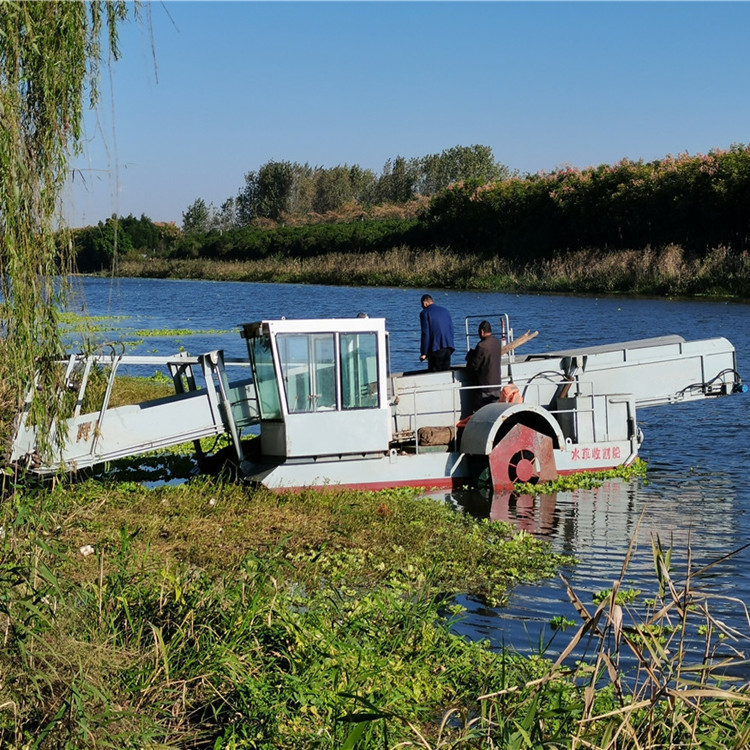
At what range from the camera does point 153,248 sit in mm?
126875

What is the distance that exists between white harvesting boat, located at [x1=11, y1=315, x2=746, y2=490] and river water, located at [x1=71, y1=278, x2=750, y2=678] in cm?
84

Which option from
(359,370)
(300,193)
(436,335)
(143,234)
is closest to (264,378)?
(359,370)

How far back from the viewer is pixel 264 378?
46.9 ft

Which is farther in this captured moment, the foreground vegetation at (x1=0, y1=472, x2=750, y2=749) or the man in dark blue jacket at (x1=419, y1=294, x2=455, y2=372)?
the man in dark blue jacket at (x1=419, y1=294, x2=455, y2=372)

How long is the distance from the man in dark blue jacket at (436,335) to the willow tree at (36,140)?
8.77 meters

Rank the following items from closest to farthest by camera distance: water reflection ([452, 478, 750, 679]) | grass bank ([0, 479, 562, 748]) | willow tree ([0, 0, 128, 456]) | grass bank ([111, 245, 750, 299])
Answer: grass bank ([0, 479, 562, 748]) < willow tree ([0, 0, 128, 456]) < water reflection ([452, 478, 750, 679]) < grass bank ([111, 245, 750, 299])

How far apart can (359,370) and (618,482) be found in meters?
4.98

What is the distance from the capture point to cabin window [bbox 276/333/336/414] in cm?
1401

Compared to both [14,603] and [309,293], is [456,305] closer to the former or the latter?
[309,293]

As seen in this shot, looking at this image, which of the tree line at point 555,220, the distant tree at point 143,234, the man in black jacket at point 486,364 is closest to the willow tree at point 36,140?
the man in black jacket at point 486,364

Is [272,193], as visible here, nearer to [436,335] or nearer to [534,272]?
[534,272]

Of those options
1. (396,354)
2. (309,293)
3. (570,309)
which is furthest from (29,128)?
(309,293)

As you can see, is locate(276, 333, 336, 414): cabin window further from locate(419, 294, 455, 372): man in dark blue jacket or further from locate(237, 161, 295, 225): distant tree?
locate(237, 161, 295, 225): distant tree

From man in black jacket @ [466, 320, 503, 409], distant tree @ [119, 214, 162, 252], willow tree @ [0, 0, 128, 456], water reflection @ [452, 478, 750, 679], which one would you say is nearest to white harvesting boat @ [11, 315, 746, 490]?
man in black jacket @ [466, 320, 503, 409]
